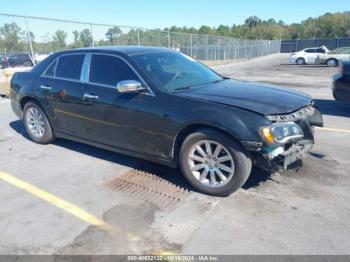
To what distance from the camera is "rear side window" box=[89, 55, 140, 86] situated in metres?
4.47

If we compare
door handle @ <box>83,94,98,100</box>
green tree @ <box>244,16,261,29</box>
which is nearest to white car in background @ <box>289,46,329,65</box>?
door handle @ <box>83,94,98,100</box>

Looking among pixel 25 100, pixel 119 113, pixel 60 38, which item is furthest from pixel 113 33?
pixel 119 113

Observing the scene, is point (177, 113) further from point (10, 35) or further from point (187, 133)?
point (10, 35)

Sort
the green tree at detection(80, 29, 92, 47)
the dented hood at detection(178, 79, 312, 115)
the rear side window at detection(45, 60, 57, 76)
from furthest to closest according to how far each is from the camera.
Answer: the green tree at detection(80, 29, 92, 47) < the rear side window at detection(45, 60, 57, 76) < the dented hood at detection(178, 79, 312, 115)

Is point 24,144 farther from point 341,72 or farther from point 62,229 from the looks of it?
point 341,72

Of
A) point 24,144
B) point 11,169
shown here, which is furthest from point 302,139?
point 24,144

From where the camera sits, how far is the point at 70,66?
207 inches

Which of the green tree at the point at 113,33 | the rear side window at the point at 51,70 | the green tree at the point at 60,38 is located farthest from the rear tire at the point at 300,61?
the rear side window at the point at 51,70

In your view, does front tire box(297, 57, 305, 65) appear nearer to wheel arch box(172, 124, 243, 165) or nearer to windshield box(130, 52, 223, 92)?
windshield box(130, 52, 223, 92)

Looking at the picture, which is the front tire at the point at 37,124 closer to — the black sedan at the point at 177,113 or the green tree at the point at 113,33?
the black sedan at the point at 177,113

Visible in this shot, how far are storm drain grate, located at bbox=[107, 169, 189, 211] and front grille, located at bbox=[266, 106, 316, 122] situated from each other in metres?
1.33

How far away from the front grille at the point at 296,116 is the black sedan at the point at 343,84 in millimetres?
4021

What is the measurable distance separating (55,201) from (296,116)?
2928mm

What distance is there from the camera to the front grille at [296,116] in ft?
11.7
